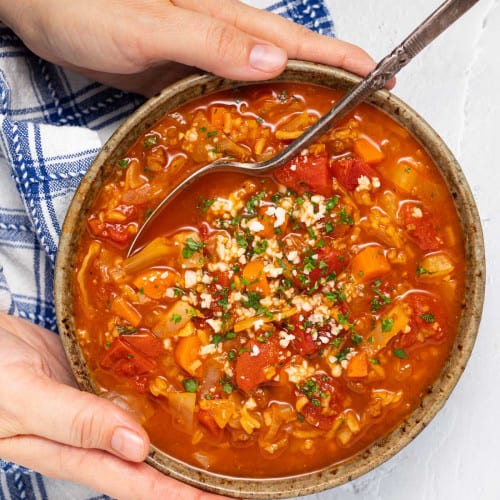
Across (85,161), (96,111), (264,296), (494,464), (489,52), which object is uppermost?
(489,52)

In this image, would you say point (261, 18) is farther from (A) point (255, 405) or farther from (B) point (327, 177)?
(A) point (255, 405)

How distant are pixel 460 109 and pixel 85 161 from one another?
2.13 m

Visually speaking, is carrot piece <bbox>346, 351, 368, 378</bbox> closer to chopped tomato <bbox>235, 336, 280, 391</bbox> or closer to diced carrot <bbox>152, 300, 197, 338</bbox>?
chopped tomato <bbox>235, 336, 280, 391</bbox>

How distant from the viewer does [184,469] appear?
12.0 feet

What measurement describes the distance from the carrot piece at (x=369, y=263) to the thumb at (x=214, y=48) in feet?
3.18

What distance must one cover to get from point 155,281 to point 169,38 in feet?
3.98

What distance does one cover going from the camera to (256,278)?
364 centimetres

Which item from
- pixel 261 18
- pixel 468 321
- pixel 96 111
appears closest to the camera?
pixel 468 321

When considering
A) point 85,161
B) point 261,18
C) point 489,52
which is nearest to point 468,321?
point 489,52

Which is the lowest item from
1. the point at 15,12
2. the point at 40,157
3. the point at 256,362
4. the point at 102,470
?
the point at 102,470

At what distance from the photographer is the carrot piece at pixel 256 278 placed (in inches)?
143

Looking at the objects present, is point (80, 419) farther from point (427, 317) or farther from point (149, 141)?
point (427, 317)

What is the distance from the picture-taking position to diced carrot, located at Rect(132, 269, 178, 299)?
367 cm

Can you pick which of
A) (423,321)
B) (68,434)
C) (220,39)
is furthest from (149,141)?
(423,321)
